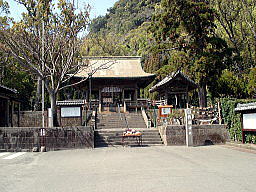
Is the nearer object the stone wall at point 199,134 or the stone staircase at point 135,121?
the stone wall at point 199,134

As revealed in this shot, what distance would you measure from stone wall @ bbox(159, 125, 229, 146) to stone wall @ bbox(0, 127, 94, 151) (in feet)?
13.7

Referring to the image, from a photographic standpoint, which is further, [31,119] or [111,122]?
[31,119]

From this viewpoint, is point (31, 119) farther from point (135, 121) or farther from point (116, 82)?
point (135, 121)

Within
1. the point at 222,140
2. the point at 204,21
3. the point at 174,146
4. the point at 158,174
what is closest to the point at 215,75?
the point at 204,21

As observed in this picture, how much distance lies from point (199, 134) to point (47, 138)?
26.4ft

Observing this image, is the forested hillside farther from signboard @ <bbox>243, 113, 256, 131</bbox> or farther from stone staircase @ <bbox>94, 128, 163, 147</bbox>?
signboard @ <bbox>243, 113, 256, 131</bbox>

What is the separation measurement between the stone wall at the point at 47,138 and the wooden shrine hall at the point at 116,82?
518 inches

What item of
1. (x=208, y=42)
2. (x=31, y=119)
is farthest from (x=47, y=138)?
(x=208, y=42)

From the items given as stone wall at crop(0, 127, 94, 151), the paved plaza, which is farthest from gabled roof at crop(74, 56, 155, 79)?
the paved plaza

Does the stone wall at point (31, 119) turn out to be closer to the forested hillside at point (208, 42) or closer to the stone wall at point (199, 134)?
the forested hillside at point (208, 42)

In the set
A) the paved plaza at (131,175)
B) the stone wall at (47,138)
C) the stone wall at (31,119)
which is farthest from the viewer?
the stone wall at (31,119)

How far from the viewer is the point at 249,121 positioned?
13.3 metres

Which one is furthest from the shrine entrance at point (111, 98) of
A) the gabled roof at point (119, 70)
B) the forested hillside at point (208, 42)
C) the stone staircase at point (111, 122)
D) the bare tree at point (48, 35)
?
the bare tree at point (48, 35)

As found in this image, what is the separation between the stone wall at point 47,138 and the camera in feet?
46.1
